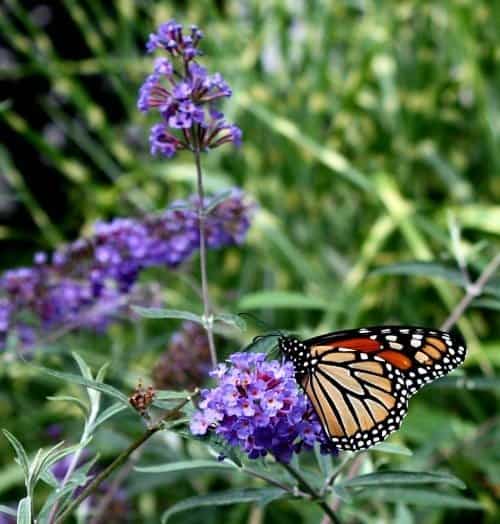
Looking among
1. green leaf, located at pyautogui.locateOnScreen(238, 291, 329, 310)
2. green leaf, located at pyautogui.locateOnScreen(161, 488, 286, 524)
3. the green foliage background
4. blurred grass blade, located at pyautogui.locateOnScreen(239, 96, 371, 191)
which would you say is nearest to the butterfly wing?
green leaf, located at pyautogui.locateOnScreen(161, 488, 286, 524)

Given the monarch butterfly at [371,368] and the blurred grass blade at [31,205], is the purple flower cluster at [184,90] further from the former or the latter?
the blurred grass blade at [31,205]

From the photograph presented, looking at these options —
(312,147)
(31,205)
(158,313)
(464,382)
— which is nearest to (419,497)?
(464,382)

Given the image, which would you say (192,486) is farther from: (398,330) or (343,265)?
(398,330)

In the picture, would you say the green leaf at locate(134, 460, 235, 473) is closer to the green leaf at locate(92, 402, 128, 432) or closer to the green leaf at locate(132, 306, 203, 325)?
the green leaf at locate(92, 402, 128, 432)

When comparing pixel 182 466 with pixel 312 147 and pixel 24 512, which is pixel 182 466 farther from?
pixel 312 147

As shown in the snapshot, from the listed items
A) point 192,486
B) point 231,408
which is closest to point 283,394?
point 231,408

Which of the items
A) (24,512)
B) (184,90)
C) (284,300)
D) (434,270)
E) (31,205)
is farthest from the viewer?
(31,205)
